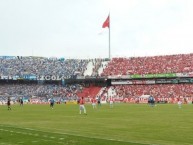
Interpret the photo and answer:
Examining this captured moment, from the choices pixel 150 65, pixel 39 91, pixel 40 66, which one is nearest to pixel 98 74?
pixel 150 65

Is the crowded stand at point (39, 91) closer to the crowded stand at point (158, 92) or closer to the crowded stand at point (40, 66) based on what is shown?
the crowded stand at point (40, 66)

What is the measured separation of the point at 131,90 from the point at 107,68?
13570mm

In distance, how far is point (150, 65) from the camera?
10788 centimetres

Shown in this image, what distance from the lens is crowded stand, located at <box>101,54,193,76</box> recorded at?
10156 cm

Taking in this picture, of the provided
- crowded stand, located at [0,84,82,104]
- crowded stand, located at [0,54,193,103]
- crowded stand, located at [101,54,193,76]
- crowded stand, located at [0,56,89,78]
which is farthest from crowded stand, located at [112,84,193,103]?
crowded stand, located at [0,56,89,78]

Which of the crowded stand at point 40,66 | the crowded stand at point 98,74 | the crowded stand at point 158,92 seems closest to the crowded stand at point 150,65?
the crowded stand at point 98,74

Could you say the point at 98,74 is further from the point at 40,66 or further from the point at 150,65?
the point at 40,66

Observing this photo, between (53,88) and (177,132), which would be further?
(53,88)

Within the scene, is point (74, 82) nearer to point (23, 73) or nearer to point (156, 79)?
point (23, 73)

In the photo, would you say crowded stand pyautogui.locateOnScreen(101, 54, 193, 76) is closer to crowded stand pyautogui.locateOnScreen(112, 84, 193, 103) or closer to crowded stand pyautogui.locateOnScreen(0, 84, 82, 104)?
crowded stand pyautogui.locateOnScreen(112, 84, 193, 103)

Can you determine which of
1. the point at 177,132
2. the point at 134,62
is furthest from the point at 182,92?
the point at 177,132

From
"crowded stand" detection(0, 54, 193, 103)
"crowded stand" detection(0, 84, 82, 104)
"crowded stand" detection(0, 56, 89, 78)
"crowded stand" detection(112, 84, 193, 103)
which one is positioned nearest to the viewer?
"crowded stand" detection(112, 84, 193, 103)

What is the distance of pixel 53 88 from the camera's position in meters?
112

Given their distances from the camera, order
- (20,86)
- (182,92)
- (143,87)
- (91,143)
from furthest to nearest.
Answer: (20,86)
(143,87)
(182,92)
(91,143)
